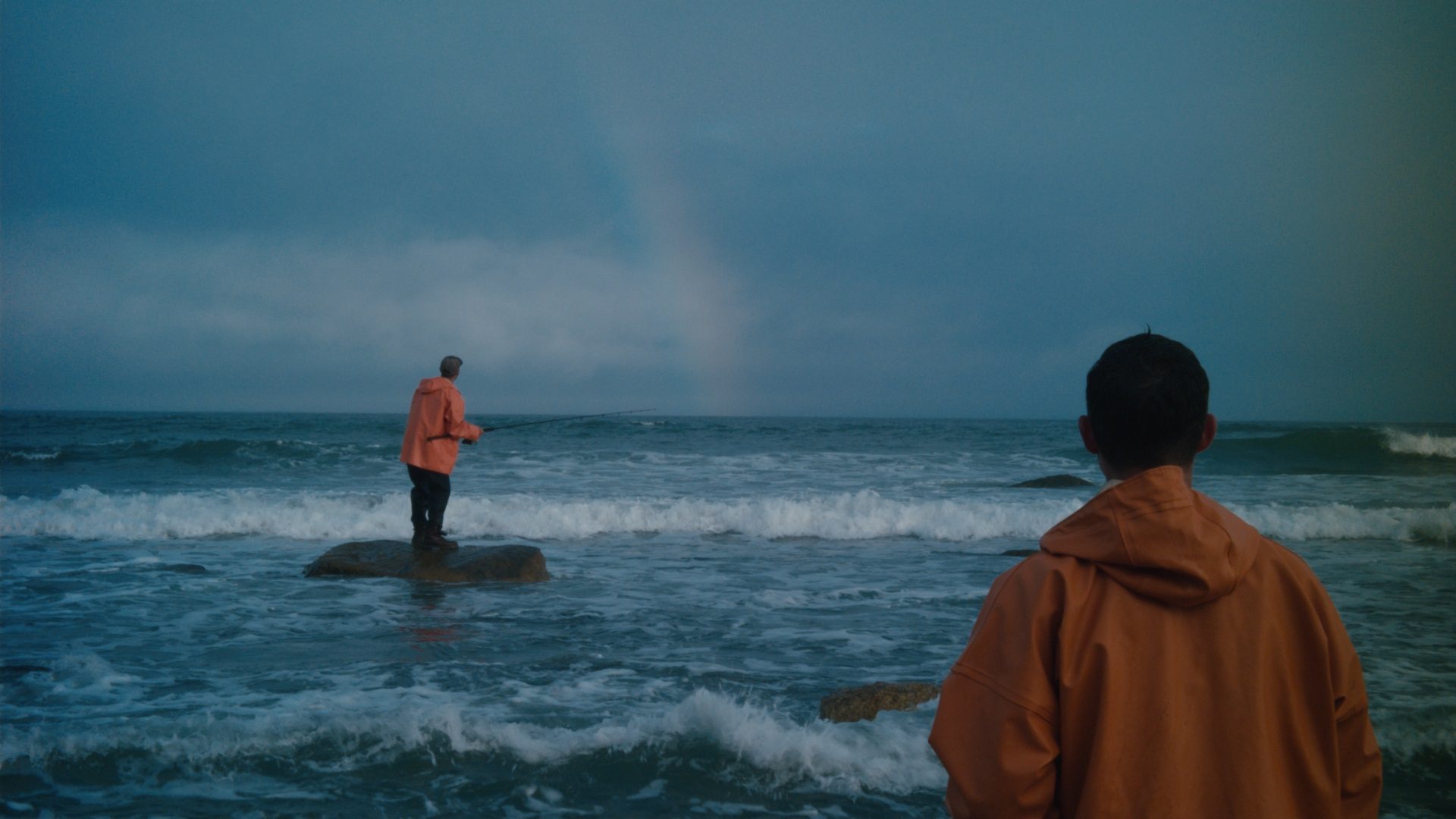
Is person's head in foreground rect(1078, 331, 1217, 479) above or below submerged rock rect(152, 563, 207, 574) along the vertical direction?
above

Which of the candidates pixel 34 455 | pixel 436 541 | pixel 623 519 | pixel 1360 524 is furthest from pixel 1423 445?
pixel 34 455

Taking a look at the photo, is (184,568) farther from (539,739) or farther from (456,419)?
(539,739)

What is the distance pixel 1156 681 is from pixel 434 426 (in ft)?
28.6

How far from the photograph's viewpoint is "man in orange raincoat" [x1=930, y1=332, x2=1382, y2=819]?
4.88 feet

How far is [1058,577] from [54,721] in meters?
5.74

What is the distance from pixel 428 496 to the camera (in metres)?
9.72

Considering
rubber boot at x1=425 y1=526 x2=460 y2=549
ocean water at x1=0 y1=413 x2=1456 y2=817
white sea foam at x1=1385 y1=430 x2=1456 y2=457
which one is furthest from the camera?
white sea foam at x1=1385 y1=430 x2=1456 y2=457

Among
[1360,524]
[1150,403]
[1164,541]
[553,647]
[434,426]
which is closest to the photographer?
[1164,541]

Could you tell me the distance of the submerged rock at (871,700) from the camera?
4.96 metres

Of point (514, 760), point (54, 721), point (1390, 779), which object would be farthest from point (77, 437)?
point (1390, 779)

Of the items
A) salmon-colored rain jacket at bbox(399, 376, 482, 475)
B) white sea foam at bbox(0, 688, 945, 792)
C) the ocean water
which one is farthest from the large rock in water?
white sea foam at bbox(0, 688, 945, 792)

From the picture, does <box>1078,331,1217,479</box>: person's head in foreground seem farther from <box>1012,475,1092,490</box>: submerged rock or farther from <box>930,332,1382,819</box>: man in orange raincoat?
<box>1012,475,1092,490</box>: submerged rock

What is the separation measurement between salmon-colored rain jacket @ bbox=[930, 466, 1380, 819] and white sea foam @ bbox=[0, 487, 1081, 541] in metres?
12.3

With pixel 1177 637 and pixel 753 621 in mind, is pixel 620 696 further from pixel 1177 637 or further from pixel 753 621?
pixel 1177 637
